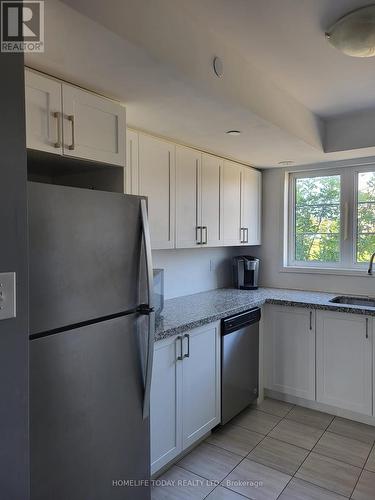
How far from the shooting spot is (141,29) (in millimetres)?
1396

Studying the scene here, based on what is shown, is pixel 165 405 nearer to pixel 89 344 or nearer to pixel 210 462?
pixel 210 462

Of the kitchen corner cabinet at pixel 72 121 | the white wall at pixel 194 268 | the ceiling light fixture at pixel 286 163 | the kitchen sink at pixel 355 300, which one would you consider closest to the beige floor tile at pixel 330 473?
the kitchen sink at pixel 355 300

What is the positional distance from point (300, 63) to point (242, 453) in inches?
95.6

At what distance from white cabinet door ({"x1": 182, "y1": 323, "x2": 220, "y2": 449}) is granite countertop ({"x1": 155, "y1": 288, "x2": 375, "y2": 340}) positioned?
9 cm

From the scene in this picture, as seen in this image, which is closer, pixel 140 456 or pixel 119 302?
pixel 119 302

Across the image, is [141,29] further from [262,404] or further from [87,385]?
[262,404]

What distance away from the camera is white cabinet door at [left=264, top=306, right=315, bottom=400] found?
2.98 metres

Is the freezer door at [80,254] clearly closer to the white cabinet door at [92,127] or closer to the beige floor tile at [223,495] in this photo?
the white cabinet door at [92,127]

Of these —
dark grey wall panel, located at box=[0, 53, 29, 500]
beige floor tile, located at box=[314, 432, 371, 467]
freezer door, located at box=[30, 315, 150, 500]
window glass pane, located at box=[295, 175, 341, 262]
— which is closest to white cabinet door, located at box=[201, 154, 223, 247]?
window glass pane, located at box=[295, 175, 341, 262]

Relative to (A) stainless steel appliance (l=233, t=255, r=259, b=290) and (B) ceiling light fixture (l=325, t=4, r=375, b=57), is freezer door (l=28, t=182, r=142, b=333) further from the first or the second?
(A) stainless steel appliance (l=233, t=255, r=259, b=290)

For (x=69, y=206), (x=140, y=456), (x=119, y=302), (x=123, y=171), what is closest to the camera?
(x=69, y=206)

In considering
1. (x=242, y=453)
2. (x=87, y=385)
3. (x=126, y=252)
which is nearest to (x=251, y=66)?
(x=126, y=252)

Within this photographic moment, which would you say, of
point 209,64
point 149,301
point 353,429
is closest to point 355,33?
point 209,64

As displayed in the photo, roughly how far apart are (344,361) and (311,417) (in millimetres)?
528
